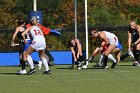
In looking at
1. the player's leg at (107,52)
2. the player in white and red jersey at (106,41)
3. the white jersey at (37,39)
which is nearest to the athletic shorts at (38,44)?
the white jersey at (37,39)

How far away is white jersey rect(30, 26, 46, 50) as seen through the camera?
52.5ft

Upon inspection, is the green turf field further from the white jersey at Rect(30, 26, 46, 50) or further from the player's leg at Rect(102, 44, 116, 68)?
the player's leg at Rect(102, 44, 116, 68)

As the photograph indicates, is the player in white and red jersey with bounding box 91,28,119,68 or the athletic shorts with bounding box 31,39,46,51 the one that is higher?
the athletic shorts with bounding box 31,39,46,51

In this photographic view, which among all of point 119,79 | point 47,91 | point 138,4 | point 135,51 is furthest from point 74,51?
point 138,4

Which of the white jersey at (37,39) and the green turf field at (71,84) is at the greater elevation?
the white jersey at (37,39)

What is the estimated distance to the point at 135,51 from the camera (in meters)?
21.2

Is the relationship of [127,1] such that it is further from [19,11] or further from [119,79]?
[119,79]

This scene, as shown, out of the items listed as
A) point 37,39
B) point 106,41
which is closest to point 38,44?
point 37,39

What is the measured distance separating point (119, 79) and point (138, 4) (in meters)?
46.3

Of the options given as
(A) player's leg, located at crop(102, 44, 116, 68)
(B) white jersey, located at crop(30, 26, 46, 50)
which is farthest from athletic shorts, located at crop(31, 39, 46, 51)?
(A) player's leg, located at crop(102, 44, 116, 68)

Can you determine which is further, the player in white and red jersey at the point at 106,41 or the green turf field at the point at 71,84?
the player in white and red jersey at the point at 106,41

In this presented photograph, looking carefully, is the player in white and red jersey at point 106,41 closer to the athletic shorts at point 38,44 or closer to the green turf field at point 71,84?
the athletic shorts at point 38,44

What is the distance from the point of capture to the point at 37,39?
52.6 feet

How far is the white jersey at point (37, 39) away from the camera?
16.0 metres
